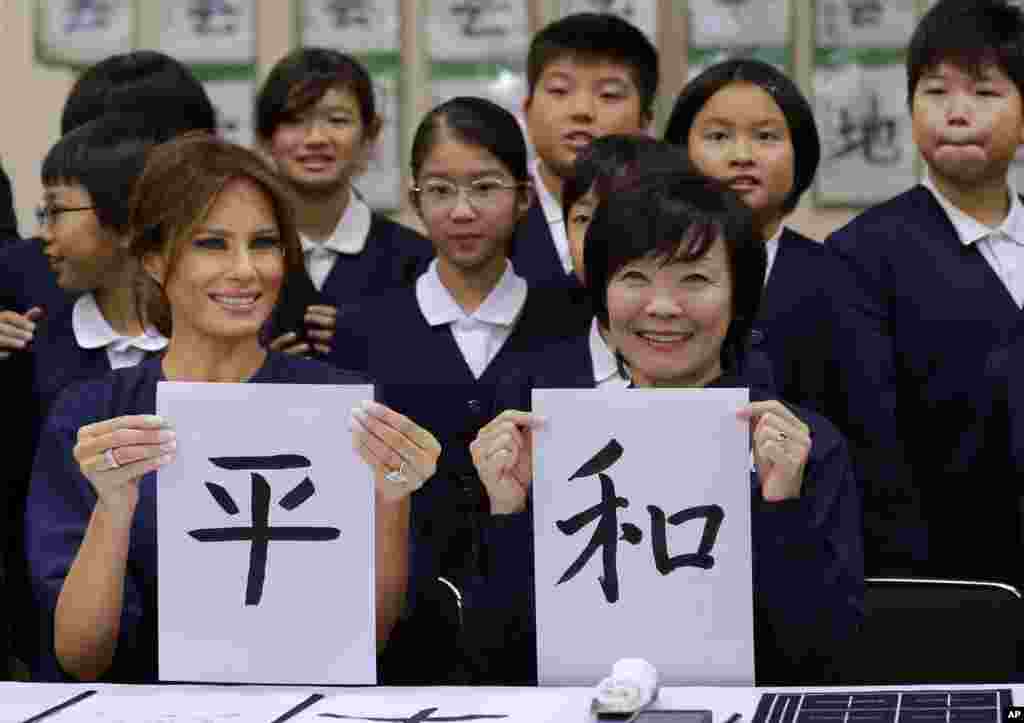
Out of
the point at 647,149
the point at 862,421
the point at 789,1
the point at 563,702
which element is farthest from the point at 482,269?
the point at 789,1

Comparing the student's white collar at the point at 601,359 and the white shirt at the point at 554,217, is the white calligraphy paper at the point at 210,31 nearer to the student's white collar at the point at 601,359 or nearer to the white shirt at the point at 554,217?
the white shirt at the point at 554,217

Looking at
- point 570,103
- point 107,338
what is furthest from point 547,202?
point 107,338

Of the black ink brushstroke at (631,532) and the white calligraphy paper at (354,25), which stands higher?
the white calligraphy paper at (354,25)

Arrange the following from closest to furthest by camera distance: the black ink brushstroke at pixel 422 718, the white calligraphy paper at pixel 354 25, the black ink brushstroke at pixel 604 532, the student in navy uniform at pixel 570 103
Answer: the black ink brushstroke at pixel 422 718
the black ink brushstroke at pixel 604 532
the student in navy uniform at pixel 570 103
the white calligraphy paper at pixel 354 25

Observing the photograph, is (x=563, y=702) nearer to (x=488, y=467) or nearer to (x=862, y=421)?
(x=488, y=467)

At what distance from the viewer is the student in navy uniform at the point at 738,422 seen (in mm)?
1898

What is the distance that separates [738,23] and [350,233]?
1.22 meters

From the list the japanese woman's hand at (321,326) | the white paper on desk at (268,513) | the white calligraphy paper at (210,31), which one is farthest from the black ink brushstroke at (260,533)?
the white calligraphy paper at (210,31)

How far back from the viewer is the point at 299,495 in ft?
6.21

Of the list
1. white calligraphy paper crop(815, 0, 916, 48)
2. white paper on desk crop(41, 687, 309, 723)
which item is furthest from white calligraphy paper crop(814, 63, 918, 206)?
white paper on desk crop(41, 687, 309, 723)

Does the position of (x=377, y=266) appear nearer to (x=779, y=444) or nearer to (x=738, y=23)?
(x=738, y=23)

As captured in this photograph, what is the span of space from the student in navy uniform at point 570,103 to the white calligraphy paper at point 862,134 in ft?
2.60

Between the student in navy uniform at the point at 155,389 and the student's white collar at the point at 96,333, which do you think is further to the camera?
the student's white collar at the point at 96,333

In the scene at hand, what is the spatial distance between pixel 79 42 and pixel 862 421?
89.1 inches
